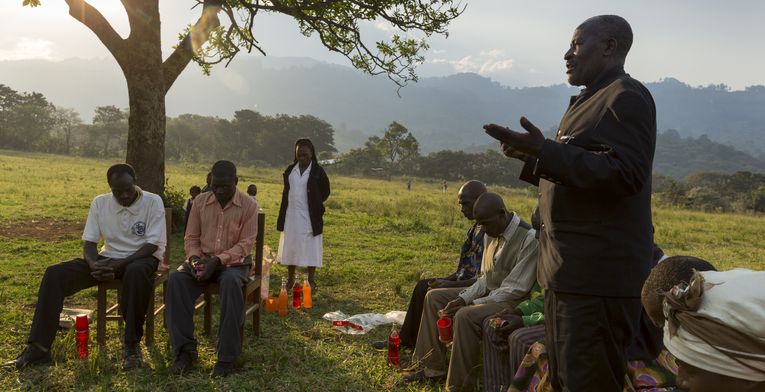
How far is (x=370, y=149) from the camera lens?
58.6 m

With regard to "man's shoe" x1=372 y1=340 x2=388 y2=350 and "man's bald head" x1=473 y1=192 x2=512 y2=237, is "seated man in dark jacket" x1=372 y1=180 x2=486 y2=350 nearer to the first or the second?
"man's shoe" x1=372 y1=340 x2=388 y2=350

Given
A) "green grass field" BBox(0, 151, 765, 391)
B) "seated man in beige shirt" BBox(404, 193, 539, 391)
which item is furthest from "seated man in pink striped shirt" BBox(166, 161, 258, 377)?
"seated man in beige shirt" BBox(404, 193, 539, 391)

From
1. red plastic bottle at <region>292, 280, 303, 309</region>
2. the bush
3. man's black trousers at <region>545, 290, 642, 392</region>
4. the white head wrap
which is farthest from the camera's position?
the bush

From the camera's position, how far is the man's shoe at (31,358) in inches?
167

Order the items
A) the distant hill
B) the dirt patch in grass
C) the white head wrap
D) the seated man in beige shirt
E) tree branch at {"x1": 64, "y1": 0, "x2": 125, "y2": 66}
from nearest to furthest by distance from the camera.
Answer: the white head wrap
the seated man in beige shirt
tree branch at {"x1": 64, "y1": 0, "x2": 125, "y2": 66}
the dirt patch in grass
the distant hill

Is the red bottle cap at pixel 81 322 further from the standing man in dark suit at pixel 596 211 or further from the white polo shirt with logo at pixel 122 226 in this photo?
the standing man in dark suit at pixel 596 211

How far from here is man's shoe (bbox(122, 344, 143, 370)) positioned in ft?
14.1

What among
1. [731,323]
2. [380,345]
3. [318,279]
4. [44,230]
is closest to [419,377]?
[380,345]

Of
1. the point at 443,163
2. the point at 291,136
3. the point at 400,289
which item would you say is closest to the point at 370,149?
the point at 443,163

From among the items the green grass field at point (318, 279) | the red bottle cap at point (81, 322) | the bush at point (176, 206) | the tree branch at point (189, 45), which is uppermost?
the tree branch at point (189, 45)

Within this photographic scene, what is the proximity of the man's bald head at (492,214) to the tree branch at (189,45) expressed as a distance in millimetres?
6210

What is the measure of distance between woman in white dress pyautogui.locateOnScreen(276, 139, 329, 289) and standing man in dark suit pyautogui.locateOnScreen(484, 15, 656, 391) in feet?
15.9

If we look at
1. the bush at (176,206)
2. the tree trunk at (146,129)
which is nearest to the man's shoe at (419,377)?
the tree trunk at (146,129)

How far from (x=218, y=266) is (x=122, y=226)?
96 cm
